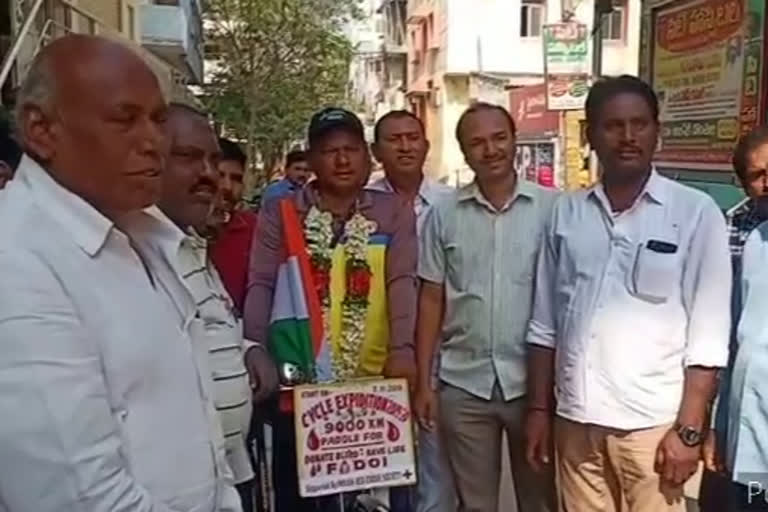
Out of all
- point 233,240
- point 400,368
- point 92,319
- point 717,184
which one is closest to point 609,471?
point 400,368

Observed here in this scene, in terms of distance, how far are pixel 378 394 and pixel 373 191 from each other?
78cm

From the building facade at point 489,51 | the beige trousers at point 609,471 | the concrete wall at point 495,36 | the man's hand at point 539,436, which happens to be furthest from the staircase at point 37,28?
the concrete wall at point 495,36

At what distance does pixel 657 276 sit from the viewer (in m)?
3.03

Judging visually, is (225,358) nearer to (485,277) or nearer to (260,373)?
(260,373)

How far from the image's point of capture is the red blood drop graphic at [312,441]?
3299 millimetres

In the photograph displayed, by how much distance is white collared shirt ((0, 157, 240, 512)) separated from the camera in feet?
4.57

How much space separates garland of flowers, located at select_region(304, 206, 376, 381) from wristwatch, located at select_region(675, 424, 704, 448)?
1.14m

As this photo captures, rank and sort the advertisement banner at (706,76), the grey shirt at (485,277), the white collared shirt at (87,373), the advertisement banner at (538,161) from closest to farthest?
the white collared shirt at (87,373) < the grey shirt at (485,277) < the advertisement banner at (706,76) < the advertisement banner at (538,161)

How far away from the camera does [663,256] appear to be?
9.96 ft

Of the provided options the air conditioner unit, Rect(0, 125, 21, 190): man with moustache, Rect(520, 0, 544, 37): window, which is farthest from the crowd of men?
the air conditioner unit

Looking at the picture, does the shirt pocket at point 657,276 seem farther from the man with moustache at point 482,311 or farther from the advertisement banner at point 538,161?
the advertisement banner at point 538,161

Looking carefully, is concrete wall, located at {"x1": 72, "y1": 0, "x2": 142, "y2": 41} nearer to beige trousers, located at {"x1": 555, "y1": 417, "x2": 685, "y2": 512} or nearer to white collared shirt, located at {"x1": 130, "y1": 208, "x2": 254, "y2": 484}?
white collared shirt, located at {"x1": 130, "y1": 208, "x2": 254, "y2": 484}

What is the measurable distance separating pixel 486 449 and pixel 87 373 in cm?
248

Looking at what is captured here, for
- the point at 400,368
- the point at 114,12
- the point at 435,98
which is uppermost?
the point at 114,12
